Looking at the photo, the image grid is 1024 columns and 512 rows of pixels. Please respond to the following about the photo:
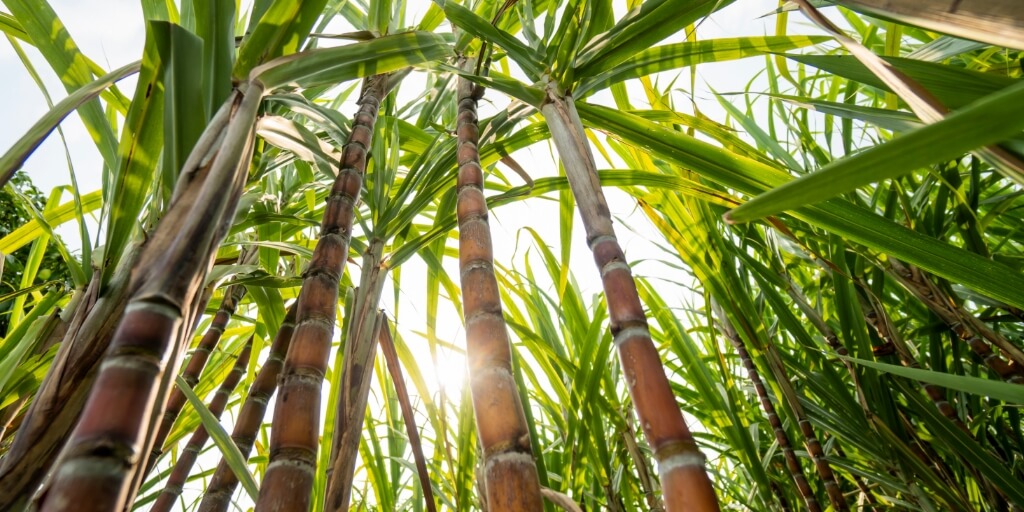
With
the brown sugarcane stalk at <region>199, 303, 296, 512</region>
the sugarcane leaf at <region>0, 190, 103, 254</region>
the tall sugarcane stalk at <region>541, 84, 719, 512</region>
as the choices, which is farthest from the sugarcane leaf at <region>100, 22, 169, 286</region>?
the sugarcane leaf at <region>0, 190, 103, 254</region>

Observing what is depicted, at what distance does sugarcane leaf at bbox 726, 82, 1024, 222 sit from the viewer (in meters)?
0.26

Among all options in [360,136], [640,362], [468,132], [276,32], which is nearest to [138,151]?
[276,32]

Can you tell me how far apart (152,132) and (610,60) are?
25.7 inches

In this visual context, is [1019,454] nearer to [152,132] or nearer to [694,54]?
[694,54]

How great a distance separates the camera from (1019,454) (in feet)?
3.83

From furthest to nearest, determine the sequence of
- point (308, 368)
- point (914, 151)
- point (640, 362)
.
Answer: point (308, 368) → point (640, 362) → point (914, 151)

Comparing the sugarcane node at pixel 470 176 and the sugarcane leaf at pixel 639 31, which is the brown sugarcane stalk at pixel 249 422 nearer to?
the sugarcane node at pixel 470 176

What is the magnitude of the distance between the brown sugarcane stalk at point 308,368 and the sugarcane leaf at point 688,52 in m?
0.44

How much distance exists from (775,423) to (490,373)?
999 mm

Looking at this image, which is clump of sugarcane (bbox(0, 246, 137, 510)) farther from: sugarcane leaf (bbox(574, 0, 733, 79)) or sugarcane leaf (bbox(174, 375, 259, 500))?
sugarcane leaf (bbox(574, 0, 733, 79))

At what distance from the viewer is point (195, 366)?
111 centimetres

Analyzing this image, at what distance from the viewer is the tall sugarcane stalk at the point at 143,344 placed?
0.31 metres

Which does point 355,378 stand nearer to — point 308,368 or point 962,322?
point 308,368

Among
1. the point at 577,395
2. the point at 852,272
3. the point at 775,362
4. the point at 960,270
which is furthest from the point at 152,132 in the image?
the point at 852,272
